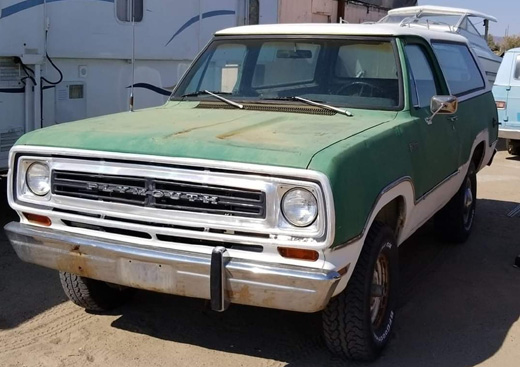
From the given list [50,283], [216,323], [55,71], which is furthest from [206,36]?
[216,323]

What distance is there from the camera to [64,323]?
14.6 feet

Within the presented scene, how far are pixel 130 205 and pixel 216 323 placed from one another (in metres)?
1.19

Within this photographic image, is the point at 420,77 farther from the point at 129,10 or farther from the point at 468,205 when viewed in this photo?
the point at 129,10

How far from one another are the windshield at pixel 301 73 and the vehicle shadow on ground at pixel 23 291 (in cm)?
162

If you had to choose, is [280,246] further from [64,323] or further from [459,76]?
[459,76]

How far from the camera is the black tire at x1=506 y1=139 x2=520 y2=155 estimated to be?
39.8ft

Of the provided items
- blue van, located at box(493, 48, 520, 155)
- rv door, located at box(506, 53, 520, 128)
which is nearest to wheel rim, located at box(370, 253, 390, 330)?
blue van, located at box(493, 48, 520, 155)

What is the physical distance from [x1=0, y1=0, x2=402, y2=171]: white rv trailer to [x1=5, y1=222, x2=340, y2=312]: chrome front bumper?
283 centimetres

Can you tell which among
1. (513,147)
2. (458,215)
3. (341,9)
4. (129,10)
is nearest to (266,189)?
(458,215)

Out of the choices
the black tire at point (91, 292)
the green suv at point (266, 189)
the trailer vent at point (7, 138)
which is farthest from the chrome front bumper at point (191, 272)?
the trailer vent at point (7, 138)

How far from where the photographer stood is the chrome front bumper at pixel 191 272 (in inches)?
131

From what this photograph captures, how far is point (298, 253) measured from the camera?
3.35 m

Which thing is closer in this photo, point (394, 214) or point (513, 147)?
point (394, 214)

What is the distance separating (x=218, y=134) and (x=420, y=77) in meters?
1.90
